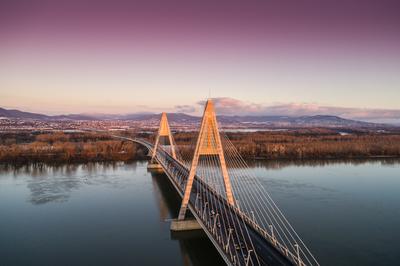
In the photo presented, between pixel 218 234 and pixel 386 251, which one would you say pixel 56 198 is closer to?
pixel 218 234

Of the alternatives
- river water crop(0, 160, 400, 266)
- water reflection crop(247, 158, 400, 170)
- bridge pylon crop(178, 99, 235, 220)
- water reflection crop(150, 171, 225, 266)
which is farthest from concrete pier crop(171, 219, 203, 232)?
water reflection crop(247, 158, 400, 170)

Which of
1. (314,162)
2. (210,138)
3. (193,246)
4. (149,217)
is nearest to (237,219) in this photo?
(193,246)

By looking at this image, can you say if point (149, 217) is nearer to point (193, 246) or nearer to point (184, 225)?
point (184, 225)

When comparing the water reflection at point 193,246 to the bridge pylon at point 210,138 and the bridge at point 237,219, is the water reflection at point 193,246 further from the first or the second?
the bridge pylon at point 210,138

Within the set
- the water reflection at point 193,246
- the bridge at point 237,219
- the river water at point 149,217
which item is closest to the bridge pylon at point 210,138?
the bridge at point 237,219

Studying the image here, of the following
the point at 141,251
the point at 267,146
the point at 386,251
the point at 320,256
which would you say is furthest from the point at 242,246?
the point at 267,146

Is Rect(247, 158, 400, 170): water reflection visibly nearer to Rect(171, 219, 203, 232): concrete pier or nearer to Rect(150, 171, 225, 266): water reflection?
Rect(150, 171, 225, 266): water reflection
